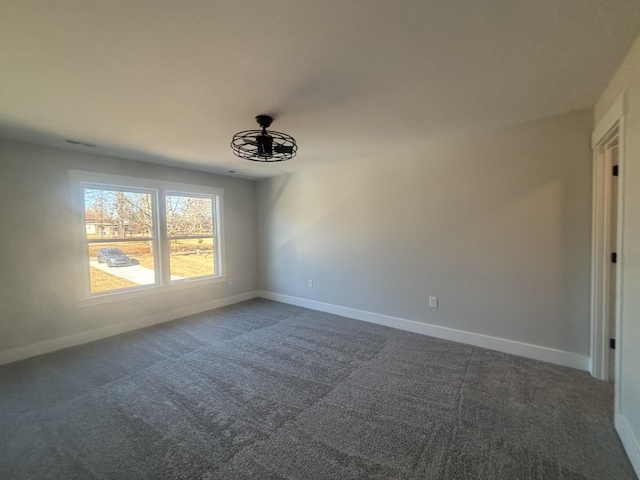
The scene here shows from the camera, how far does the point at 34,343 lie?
9.91ft

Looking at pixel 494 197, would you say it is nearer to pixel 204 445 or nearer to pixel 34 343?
pixel 204 445

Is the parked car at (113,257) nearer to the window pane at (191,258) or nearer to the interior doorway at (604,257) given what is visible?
the window pane at (191,258)

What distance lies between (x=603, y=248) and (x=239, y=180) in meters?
4.96

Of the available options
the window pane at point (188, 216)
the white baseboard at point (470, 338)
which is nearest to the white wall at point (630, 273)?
the white baseboard at point (470, 338)

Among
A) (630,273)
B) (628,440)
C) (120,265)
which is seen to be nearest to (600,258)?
(630,273)

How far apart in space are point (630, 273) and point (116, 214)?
513 centimetres

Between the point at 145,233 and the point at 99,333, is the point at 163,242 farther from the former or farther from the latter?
the point at 99,333

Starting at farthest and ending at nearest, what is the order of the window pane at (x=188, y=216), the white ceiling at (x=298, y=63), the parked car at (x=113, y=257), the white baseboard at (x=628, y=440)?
the window pane at (x=188, y=216) → the parked car at (x=113, y=257) → the white baseboard at (x=628, y=440) → the white ceiling at (x=298, y=63)

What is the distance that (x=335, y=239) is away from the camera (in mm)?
4230

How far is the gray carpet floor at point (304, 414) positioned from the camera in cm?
156

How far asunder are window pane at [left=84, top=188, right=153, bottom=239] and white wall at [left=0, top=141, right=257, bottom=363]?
0.76 feet

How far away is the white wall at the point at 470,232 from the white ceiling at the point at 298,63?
18.6 inches

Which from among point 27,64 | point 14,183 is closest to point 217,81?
point 27,64

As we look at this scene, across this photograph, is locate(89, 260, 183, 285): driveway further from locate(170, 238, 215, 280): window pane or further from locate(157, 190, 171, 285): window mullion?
locate(170, 238, 215, 280): window pane
